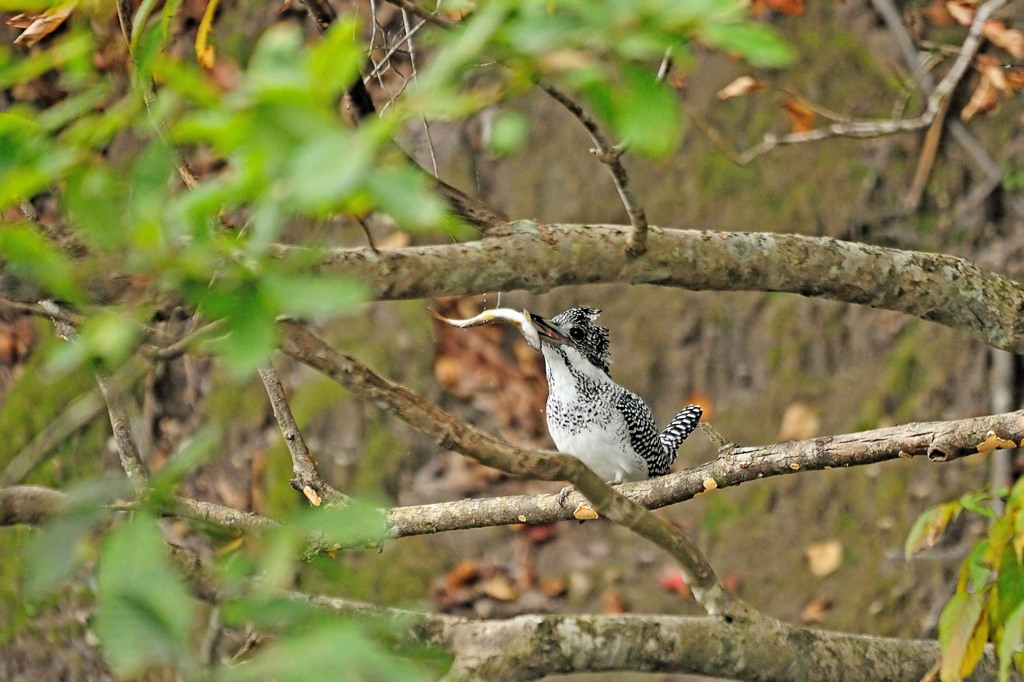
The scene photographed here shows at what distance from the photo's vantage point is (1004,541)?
6.49 feet

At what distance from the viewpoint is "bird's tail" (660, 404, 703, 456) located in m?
3.79

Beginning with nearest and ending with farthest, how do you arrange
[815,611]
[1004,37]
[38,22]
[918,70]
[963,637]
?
[38,22] < [963,637] < [1004,37] < [815,611] < [918,70]

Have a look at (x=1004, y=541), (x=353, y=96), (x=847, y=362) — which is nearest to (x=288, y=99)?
(x=353, y=96)

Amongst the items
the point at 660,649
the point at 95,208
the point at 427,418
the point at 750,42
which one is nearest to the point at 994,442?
the point at 660,649

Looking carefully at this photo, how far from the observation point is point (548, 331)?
309 cm

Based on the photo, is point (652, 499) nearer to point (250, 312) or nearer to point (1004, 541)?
point (1004, 541)

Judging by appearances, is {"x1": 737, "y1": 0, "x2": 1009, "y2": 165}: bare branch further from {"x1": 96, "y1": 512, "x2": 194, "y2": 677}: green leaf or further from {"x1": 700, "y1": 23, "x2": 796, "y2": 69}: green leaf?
{"x1": 96, "y1": 512, "x2": 194, "y2": 677}: green leaf

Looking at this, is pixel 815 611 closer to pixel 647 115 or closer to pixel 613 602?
pixel 613 602

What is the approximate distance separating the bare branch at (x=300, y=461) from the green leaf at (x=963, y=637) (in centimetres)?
126

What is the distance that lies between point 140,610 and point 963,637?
5.85 ft

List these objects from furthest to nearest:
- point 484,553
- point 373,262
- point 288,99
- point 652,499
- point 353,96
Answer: point 484,553 → point 652,499 → point 353,96 → point 373,262 → point 288,99

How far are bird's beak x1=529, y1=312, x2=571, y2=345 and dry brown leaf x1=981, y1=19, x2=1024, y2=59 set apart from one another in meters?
2.16

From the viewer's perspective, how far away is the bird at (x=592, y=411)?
350 centimetres

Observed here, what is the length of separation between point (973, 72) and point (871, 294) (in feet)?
9.21
